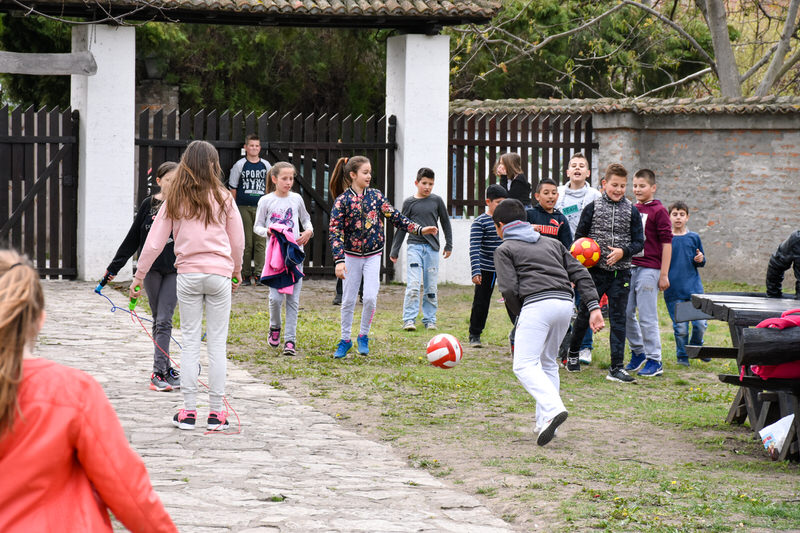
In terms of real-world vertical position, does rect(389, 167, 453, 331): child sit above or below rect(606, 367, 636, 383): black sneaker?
above

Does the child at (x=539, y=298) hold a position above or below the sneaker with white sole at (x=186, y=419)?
above

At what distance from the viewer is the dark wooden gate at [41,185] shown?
47.7 feet

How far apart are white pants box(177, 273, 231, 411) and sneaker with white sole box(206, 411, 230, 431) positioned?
36 millimetres

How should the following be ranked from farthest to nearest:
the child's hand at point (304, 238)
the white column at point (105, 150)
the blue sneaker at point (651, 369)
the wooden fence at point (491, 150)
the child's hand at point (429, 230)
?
the wooden fence at point (491, 150), the white column at point (105, 150), the child's hand at point (429, 230), the child's hand at point (304, 238), the blue sneaker at point (651, 369)

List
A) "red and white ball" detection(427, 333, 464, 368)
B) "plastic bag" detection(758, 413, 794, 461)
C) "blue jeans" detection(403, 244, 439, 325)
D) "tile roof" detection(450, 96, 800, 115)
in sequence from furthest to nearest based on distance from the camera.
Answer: "tile roof" detection(450, 96, 800, 115), "blue jeans" detection(403, 244, 439, 325), "red and white ball" detection(427, 333, 464, 368), "plastic bag" detection(758, 413, 794, 461)

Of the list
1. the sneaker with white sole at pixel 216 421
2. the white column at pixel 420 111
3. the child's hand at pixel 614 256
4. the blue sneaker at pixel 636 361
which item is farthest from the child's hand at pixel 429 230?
the white column at pixel 420 111

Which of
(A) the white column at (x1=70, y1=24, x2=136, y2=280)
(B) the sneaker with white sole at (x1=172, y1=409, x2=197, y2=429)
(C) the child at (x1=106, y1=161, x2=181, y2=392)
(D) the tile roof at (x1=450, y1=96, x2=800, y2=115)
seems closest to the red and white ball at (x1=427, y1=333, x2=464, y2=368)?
(C) the child at (x1=106, y1=161, x2=181, y2=392)

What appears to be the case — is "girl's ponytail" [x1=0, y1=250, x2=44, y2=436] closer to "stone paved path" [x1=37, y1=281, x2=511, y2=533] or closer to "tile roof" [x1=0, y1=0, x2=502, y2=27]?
A: "stone paved path" [x1=37, y1=281, x2=511, y2=533]

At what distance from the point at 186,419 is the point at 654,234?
4987mm

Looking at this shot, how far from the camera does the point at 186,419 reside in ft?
23.0

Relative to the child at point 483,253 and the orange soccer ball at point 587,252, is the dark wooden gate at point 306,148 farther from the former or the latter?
the orange soccer ball at point 587,252

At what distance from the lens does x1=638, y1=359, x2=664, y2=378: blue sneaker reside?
9883mm

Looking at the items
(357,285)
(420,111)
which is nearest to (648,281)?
(357,285)

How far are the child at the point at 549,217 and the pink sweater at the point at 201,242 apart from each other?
3.60 metres
